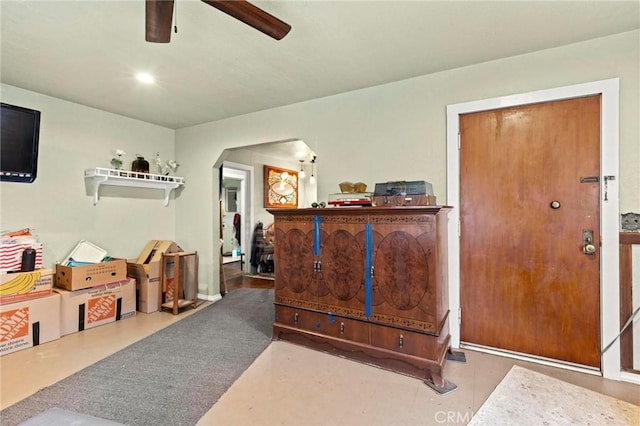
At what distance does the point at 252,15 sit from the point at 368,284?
6.13 feet

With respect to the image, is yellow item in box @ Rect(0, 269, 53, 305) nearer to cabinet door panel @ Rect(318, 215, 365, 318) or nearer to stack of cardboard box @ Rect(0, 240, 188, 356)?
stack of cardboard box @ Rect(0, 240, 188, 356)

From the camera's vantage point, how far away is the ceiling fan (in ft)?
4.40

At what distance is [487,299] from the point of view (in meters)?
2.52

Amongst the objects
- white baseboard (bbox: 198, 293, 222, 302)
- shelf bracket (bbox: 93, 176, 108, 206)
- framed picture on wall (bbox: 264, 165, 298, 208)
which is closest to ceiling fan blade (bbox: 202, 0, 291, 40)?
shelf bracket (bbox: 93, 176, 108, 206)

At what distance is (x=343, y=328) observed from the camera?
8.07 feet

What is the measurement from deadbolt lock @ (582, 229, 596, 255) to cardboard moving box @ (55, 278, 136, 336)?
4.34 m

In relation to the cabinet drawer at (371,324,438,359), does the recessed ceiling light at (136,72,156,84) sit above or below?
above

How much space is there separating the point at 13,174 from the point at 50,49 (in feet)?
4.60

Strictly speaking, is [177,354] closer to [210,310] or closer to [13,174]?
[210,310]

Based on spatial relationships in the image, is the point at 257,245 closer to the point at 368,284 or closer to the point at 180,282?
the point at 180,282

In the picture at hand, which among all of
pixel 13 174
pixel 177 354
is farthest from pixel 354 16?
pixel 13 174

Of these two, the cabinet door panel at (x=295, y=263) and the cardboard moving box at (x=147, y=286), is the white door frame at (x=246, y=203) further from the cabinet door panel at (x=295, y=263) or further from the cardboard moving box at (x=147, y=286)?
the cabinet door panel at (x=295, y=263)

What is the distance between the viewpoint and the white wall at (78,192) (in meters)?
3.04

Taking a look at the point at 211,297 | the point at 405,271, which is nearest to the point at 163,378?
the point at 405,271
